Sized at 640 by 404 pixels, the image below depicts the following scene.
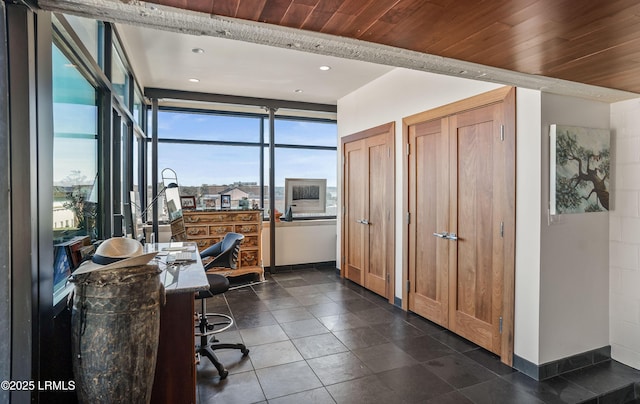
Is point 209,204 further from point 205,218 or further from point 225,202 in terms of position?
point 205,218

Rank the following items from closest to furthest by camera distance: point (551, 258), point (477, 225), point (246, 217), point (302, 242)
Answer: point (551, 258)
point (477, 225)
point (246, 217)
point (302, 242)

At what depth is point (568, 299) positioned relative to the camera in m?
2.71

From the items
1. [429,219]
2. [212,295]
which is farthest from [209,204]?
[429,219]

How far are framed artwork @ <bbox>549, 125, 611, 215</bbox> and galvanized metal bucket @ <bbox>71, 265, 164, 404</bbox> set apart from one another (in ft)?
9.19

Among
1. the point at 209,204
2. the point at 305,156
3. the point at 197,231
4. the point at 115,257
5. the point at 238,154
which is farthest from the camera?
the point at 305,156

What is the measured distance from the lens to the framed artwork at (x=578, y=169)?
102 inches

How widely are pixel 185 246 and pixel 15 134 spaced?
2316 millimetres

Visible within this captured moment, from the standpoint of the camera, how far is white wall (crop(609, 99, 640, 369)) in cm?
274

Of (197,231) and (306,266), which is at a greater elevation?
(197,231)

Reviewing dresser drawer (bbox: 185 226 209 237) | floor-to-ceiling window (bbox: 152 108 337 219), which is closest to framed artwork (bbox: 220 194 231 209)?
floor-to-ceiling window (bbox: 152 108 337 219)

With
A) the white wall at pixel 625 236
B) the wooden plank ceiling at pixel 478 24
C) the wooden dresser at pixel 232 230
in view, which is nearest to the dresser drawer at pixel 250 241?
the wooden dresser at pixel 232 230

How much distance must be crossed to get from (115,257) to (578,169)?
125 inches

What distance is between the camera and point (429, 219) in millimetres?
3723

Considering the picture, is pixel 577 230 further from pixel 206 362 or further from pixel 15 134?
pixel 15 134
